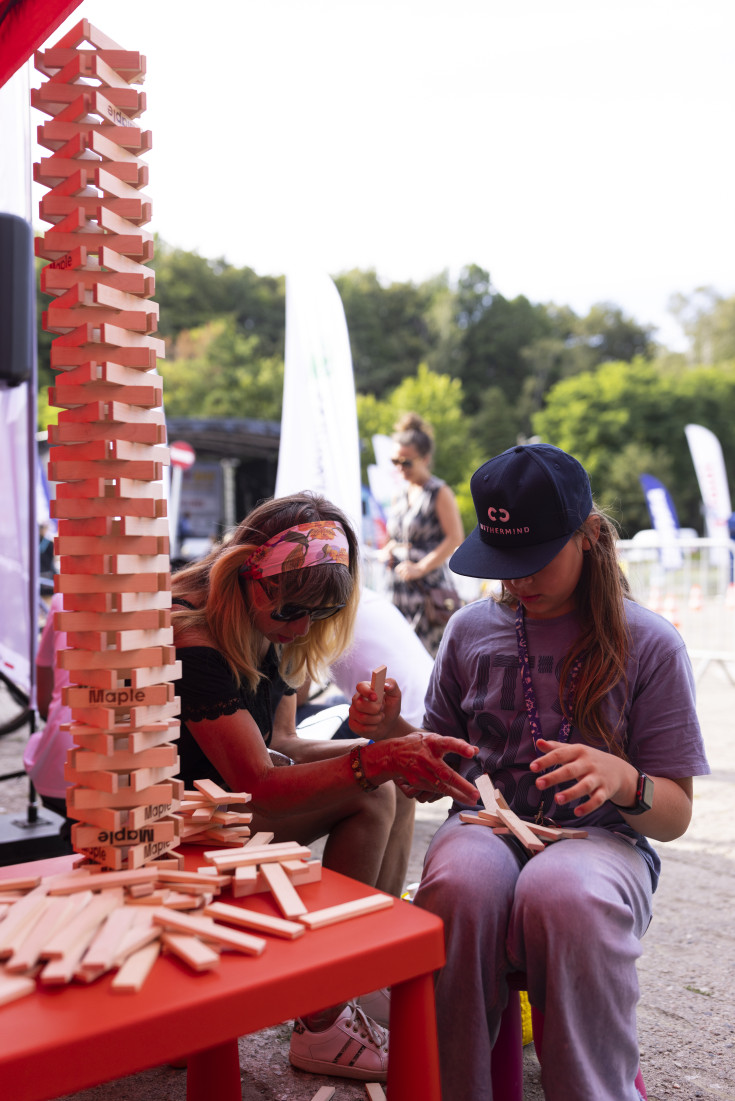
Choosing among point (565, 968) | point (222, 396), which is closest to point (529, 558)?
point (565, 968)

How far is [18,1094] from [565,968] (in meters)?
A: 0.92

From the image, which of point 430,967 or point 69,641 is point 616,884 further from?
point 69,641

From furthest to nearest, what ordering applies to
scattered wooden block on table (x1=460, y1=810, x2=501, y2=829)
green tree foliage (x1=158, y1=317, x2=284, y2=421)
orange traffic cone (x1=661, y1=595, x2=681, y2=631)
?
1. green tree foliage (x1=158, y1=317, x2=284, y2=421)
2. orange traffic cone (x1=661, y1=595, x2=681, y2=631)
3. scattered wooden block on table (x1=460, y1=810, x2=501, y2=829)

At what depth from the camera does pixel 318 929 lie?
1.40 metres

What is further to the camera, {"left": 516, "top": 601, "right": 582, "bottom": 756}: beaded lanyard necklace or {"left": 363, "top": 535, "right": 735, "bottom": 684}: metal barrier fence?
{"left": 363, "top": 535, "right": 735, "bottom": 684}: metal barrier fence

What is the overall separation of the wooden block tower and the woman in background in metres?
4.00

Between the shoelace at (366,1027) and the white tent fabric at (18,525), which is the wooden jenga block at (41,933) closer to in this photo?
the shoelace at (366,1027)

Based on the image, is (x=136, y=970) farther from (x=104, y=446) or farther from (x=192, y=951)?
(x=104, y=446)

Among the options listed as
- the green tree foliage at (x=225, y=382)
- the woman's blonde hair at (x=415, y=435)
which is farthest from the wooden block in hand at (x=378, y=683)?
the green tree foliage at (x=225, y=382)

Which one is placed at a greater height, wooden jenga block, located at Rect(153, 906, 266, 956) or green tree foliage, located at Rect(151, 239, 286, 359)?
green tree foliage, located at Rect(151, 239, 286, 359)

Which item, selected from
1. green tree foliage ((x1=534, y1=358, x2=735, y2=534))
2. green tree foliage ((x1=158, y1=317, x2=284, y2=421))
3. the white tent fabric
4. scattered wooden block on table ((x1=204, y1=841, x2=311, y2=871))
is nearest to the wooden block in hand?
scattered wooden block on table ((x1=204, y1=841, x2=311, y2=871))

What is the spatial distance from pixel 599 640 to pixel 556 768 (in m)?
0.29

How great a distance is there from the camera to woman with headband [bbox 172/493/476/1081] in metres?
1.96

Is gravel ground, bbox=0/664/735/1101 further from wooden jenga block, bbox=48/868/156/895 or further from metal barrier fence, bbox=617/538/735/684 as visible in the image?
metal barrier fence, bbox=617/538/735/684
